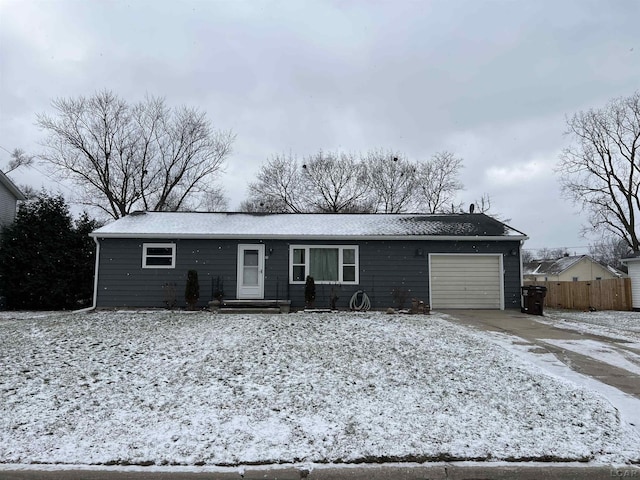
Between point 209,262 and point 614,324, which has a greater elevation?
point 209,262

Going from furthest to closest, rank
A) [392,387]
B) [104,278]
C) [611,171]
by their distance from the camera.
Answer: [611,171]
[104,278]
[392,387]

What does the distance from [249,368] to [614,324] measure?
427 inches

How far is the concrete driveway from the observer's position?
5809mm

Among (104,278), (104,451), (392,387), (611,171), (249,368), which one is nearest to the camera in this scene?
(104,451)

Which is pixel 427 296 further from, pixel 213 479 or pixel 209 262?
pixel 213 479

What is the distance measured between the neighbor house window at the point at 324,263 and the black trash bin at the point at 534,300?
17.6 feet

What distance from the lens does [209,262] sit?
1377 centimetres

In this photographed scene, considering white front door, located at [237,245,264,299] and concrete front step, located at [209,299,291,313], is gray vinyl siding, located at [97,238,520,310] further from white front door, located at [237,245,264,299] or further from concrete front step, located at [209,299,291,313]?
concrete front step, located at [209,299,291,313]

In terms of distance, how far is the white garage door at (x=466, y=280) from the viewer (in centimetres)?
1409

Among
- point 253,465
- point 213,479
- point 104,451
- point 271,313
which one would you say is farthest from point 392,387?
point 271,313

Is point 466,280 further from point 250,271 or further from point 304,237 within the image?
point 250,271

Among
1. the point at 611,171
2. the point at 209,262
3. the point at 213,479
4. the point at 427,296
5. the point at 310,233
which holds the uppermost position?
the point at 611,171

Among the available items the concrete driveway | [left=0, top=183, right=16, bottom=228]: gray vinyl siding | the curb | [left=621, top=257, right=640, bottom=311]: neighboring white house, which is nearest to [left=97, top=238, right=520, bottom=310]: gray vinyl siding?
the concrete driveway

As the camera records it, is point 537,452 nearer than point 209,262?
Yes
